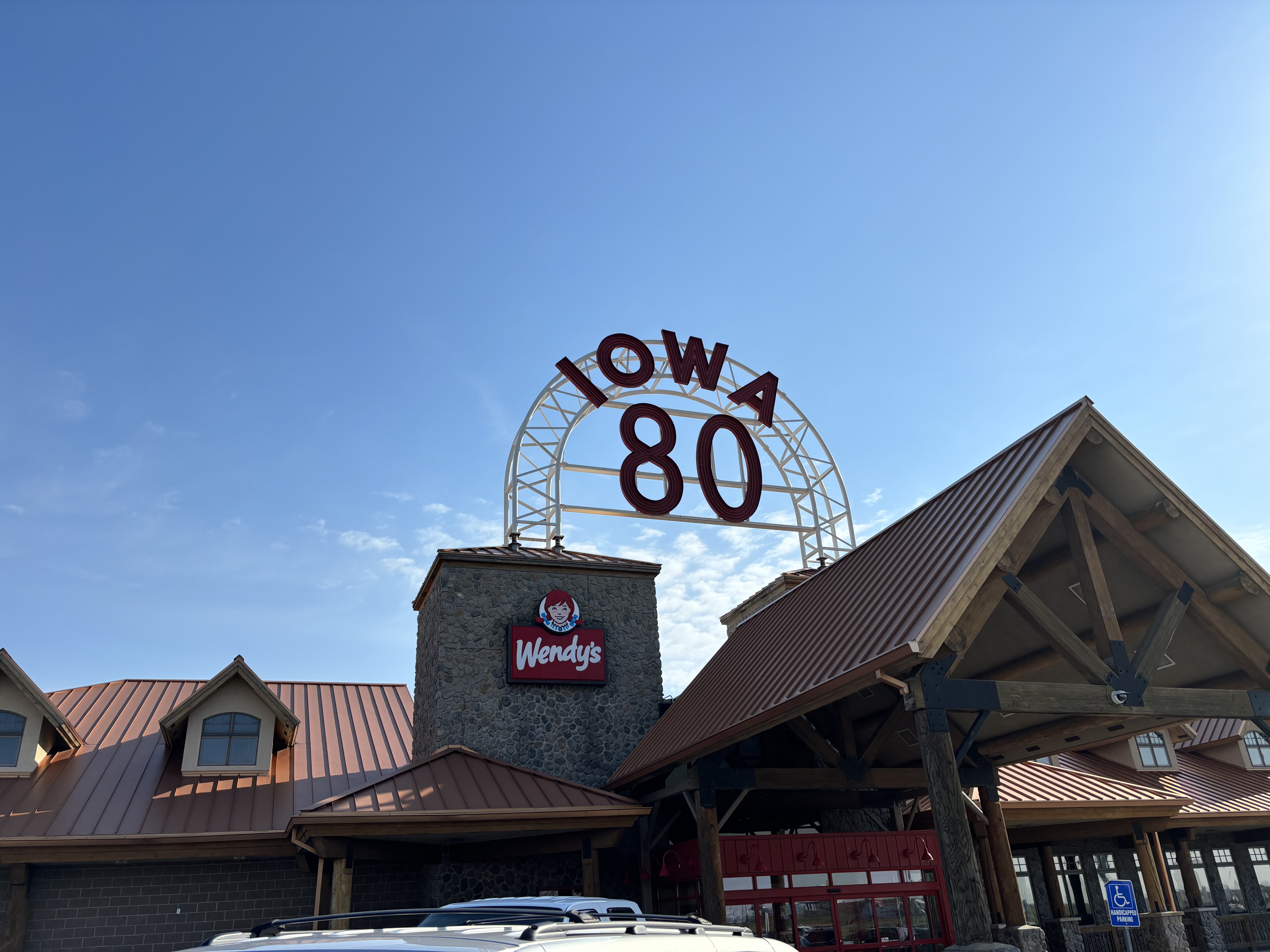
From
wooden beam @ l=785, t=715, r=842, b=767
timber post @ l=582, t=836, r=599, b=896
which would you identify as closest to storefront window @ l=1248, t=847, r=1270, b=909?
wooden beam @ l=785, t=715, r=842, b=767

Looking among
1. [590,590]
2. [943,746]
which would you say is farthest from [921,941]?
[590,590]

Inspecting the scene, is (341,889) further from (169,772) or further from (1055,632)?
(1055,632)

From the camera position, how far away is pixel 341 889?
1341cm

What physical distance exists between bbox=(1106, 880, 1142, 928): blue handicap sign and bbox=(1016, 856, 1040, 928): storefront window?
12.5 meters

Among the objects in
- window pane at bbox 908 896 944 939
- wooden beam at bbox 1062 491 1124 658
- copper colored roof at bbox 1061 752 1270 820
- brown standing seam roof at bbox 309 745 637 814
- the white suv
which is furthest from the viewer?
copper colored roof at bbox 1061 752 1270 820

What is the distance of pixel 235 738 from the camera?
17.7 metres

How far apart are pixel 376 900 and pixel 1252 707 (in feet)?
46.8

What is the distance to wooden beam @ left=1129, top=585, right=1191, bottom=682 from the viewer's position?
36.4 ft

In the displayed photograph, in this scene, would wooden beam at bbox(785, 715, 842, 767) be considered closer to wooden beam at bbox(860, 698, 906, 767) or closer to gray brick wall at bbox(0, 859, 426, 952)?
wooden beam at bbox(860, 698, 906, 767)

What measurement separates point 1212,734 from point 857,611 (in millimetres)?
21558

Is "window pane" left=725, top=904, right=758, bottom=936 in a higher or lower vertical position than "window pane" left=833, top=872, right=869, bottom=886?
lower

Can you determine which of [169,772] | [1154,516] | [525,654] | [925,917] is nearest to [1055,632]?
[1154,516]

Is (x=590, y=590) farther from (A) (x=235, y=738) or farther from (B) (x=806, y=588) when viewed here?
(A) (x=235, y=738)

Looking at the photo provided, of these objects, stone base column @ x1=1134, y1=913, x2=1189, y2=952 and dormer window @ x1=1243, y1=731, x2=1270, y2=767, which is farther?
dormer window @ x1=1243, y1=731, x2=1270, y2=767
